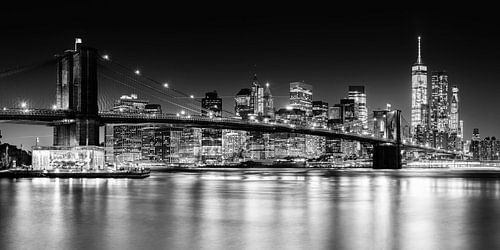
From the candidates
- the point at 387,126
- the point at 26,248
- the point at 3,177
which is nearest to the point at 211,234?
the point at 26,248

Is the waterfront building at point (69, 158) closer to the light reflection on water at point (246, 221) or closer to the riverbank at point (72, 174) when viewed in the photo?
the riverbank at point (72, 174)

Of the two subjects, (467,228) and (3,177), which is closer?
(467,228)

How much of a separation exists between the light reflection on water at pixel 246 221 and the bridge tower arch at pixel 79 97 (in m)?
18.8

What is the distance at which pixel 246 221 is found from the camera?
821 inches

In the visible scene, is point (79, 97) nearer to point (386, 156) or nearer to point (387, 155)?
point (386, 156)

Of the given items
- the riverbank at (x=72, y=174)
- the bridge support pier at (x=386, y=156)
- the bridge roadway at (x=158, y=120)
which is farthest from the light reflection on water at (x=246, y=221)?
the bridge support pier at (x=386, y=156)

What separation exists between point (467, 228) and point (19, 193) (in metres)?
22.9

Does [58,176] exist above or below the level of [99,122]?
below

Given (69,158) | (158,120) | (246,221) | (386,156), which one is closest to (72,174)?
(69,158)

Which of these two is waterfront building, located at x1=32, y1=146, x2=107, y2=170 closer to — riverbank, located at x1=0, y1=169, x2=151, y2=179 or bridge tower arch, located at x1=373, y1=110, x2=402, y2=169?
riverbank, located at x1=0, y1=169, x2=151, y2=179

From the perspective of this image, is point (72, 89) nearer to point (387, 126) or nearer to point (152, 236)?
point (152, 236)

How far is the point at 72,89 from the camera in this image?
2120 inches

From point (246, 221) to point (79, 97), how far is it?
Answer: 114ft

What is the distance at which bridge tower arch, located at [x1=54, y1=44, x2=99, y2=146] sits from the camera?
51781 mm
